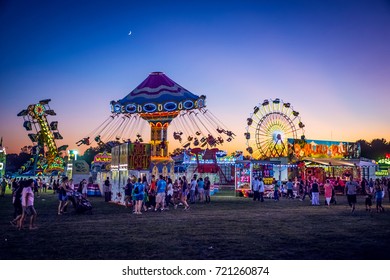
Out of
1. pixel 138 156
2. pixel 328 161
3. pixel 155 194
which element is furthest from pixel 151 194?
pixel 328 161

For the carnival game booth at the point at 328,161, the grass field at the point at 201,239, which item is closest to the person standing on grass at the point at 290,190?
the carnival game booth at the point at 328,161

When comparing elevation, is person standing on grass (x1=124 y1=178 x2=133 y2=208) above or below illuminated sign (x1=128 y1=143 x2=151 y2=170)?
below

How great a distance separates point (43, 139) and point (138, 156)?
28.3m

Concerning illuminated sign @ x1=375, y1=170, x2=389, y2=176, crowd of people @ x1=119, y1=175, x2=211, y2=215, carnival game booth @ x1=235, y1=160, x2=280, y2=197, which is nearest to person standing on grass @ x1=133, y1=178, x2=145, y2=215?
crowd of people @ x1=119, y1=175, x2=211, y2=215

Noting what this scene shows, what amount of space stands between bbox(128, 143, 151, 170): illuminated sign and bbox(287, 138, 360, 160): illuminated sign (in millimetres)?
20423

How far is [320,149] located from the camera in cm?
4400

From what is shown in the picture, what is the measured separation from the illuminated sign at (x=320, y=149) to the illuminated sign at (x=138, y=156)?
67.0 ft

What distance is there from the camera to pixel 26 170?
172ft

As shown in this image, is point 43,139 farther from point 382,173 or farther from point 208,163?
point 382,173

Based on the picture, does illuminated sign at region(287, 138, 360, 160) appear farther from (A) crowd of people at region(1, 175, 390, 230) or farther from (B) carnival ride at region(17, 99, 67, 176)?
(B) carnival ride at region(17, 99, 67, 176)

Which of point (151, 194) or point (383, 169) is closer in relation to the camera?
point (151, 194)

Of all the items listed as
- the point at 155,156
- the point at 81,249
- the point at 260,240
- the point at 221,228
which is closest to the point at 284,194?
the point at 155,156

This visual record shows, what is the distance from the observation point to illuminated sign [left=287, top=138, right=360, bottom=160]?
137 ft

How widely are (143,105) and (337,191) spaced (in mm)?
18219
